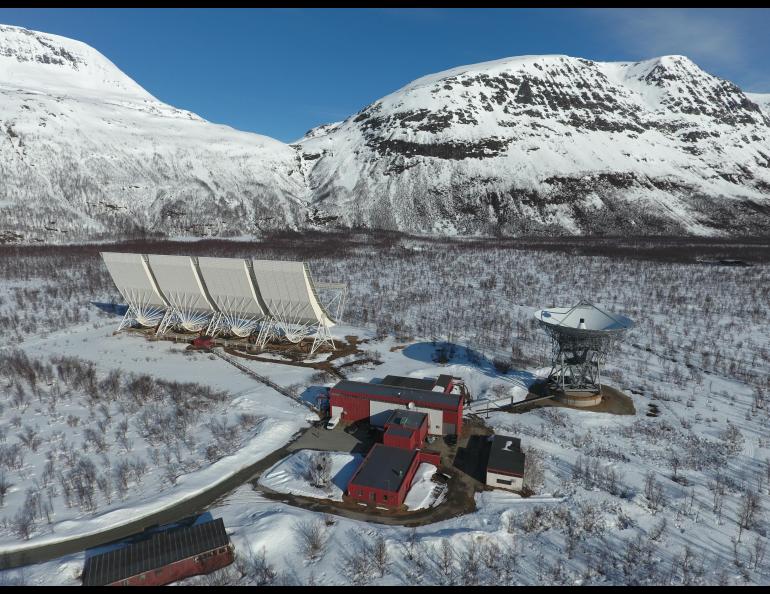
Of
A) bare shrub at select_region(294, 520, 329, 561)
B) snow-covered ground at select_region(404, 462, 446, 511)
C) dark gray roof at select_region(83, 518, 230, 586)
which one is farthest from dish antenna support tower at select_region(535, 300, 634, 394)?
dark gray roof at select_region(83, 518, 230, 586)

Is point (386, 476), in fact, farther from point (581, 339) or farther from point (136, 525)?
point (581, 339)

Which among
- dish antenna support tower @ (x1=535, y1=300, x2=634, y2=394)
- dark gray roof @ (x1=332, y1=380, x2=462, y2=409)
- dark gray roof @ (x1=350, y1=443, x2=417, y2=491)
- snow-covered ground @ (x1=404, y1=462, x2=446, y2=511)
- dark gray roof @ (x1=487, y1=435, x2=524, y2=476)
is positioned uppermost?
dish antenna support tower @ (x1=535, y1=300, x2=634, y2=394)

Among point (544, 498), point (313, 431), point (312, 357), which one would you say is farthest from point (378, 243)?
point (544, 498)

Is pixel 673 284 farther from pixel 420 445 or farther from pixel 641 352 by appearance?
pixel 420 445

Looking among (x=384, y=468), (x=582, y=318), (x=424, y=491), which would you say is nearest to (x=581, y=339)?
(x=582, y=318)

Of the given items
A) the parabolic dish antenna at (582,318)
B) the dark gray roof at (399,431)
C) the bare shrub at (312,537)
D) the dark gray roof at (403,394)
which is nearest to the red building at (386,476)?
the dark gray roof at (399,431)

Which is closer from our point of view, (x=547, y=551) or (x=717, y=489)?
(x=547, y=551)

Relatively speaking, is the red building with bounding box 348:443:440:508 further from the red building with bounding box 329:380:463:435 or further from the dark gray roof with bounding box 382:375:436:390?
the dark gray roof with bounding box 382:375:436:390
